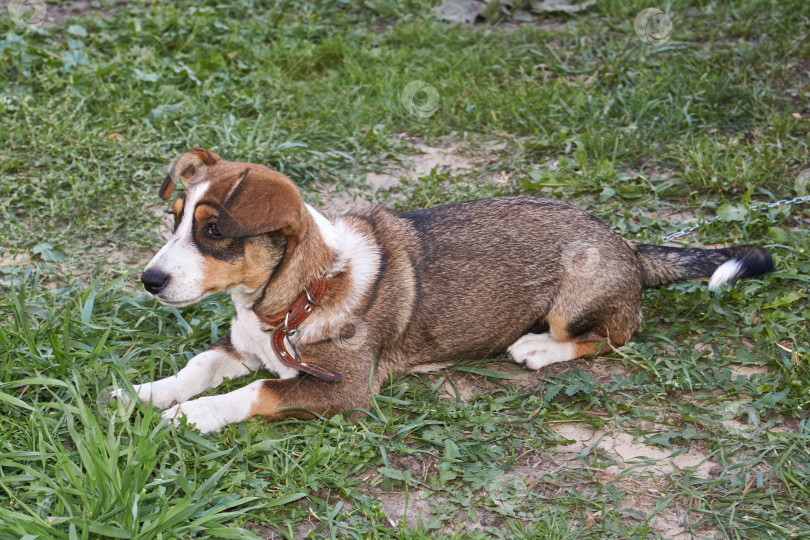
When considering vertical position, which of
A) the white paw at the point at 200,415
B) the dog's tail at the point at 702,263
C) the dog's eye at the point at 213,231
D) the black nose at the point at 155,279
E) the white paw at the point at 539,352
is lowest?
the white paw at the point at 539,352

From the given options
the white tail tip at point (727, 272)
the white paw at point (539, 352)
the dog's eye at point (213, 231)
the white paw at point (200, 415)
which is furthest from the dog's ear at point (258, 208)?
the white tail tip at point (727, 272)

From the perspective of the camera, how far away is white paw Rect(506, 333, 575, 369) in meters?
4.61

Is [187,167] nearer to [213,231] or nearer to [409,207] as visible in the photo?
[213,231]

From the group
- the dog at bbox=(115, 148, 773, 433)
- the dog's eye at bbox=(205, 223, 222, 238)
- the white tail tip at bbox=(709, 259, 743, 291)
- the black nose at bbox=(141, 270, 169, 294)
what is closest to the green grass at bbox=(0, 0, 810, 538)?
the dog at bbox=(115, 148, 773, 433)

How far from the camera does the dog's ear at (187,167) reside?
163 inches

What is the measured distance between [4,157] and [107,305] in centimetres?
237

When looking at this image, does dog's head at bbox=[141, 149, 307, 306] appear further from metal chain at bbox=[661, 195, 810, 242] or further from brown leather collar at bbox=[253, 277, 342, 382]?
metal chain at bbox=[661, 195, 810, 242]

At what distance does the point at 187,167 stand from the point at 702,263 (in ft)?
9.84

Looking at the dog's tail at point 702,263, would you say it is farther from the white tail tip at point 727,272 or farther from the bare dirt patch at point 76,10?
the bare dirt patch at point 76,10

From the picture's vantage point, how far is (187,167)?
13.8 feet

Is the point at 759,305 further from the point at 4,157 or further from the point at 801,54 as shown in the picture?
the point at 4,157

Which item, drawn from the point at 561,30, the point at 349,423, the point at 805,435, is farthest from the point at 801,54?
the point at 349,423

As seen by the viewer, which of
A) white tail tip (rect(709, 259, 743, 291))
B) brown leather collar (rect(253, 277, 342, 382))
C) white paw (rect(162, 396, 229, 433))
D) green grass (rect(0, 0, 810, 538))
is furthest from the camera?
white tail tip (rect(709, 259, 743, 291))

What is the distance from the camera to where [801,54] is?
7.95 metres
